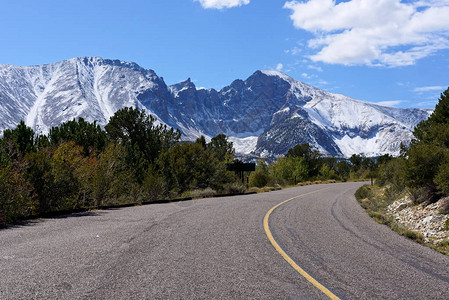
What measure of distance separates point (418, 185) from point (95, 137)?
23.8 metres

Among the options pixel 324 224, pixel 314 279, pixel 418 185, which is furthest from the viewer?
pixel 418 185

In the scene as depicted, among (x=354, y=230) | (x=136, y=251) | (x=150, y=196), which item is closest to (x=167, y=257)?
(x=136, y=251)

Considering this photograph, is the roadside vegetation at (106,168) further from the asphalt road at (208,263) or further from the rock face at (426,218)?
the rock face at (426,218)

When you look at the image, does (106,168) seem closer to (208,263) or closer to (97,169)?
(97,169)

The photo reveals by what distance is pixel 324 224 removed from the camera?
33.6 ft

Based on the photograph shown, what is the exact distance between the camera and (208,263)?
5.51 metres

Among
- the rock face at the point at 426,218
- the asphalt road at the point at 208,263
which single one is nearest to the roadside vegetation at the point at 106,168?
the asphalt road at the point at 208,263

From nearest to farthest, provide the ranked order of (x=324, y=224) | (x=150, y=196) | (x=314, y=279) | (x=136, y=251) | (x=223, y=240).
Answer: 1. (x=314, y=279)
2. (x=136, y=251)
3. (x=223, y=240)
4. (x=324, y=224)
5. (x=150, y=196)

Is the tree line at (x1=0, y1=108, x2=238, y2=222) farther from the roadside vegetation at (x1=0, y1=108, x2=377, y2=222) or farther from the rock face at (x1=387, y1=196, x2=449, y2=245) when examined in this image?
the rock face at (x1=387, y1=196, x2=449, y2=245)

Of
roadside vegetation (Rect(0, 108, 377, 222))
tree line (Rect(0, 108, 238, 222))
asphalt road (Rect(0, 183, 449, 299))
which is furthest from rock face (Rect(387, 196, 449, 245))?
tree line (Rect(0, 108, 238, 222))

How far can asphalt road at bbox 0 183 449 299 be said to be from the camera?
14.1 ft

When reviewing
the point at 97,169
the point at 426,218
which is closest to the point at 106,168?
the point at 97,169

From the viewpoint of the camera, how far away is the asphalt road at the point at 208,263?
14.1 feet

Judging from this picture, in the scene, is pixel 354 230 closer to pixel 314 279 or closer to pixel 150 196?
pixel 314 279
